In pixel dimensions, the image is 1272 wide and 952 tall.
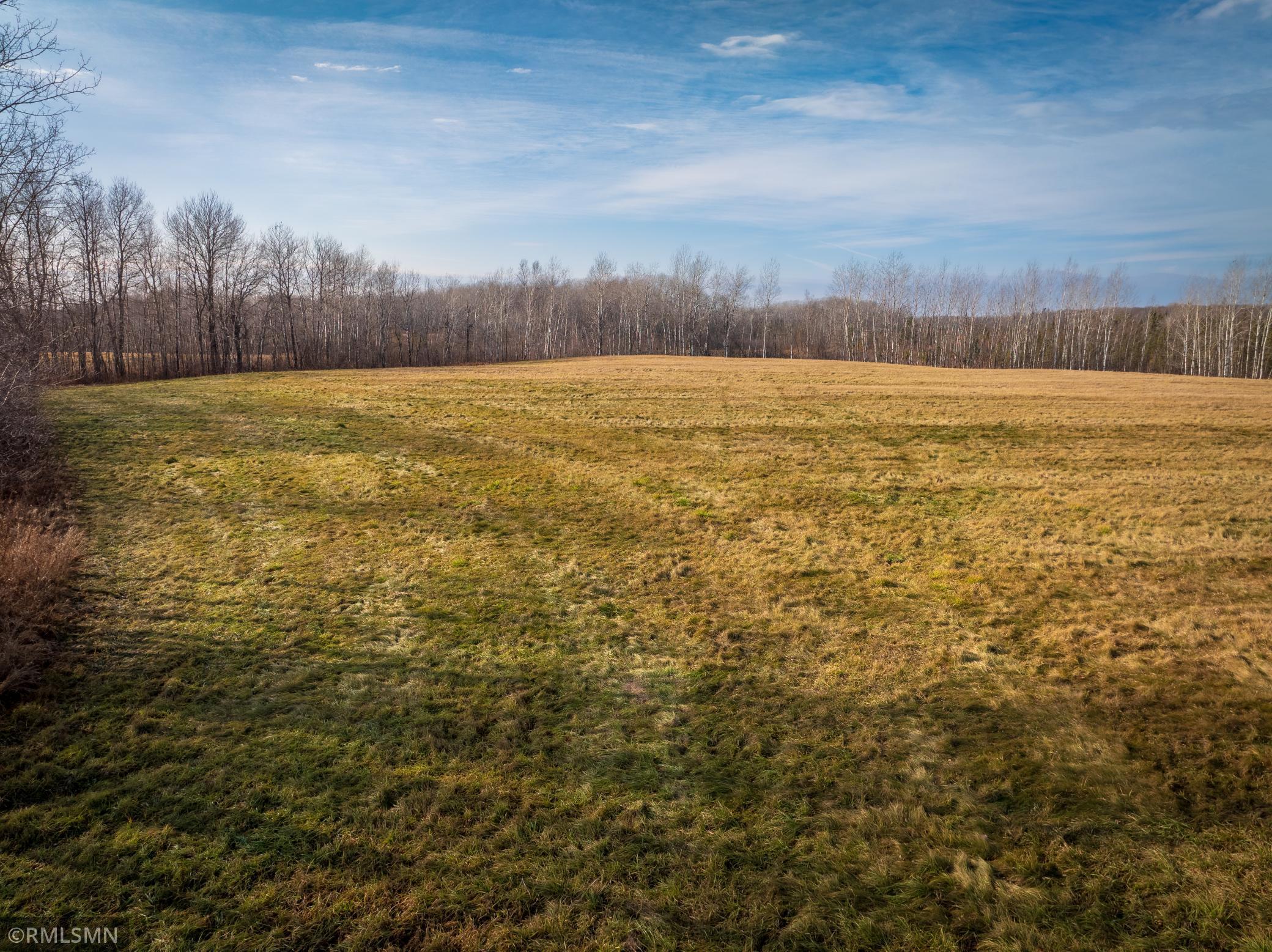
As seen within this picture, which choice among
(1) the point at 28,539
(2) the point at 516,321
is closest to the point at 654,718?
(1) the point at 28,539

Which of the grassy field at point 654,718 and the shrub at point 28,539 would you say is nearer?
the grassy field at point 654,718

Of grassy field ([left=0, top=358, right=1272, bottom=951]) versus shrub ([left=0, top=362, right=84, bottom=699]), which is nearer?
grassy field ([left=0, top=358, right=1272, bottom=951])

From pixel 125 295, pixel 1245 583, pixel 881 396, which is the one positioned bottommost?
pixel 1245 583

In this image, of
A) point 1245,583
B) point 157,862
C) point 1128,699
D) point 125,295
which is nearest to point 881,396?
point 1245,583

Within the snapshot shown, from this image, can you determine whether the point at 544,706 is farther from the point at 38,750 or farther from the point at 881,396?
the point at 881,396

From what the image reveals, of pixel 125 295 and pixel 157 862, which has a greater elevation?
pixel 125 295

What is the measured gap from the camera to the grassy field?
14.5ft

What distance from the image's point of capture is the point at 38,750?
593cm

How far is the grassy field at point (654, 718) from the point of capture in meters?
4.43

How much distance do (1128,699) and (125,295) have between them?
6547cm

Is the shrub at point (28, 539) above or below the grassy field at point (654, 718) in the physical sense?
above

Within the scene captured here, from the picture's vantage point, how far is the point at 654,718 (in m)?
6.83

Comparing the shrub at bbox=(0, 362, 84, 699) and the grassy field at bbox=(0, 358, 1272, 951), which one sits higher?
the shrub at bbox=(0, 362, 84, 699)

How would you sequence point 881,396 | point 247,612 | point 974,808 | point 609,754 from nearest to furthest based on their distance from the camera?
point 974,808, point 609,754, point 247,612, point 881,396
